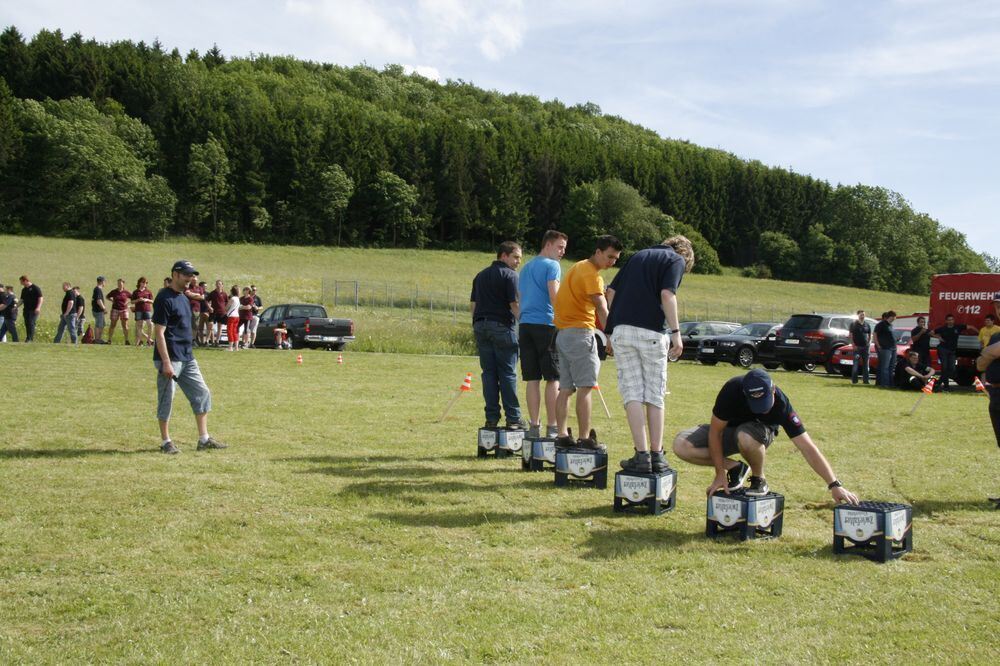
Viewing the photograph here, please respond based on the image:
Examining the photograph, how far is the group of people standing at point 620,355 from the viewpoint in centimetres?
589

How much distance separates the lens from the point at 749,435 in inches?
231

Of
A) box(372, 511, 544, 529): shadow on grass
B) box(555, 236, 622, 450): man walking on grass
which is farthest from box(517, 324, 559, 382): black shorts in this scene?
box(372, 511, 544, 529): shadow on grass

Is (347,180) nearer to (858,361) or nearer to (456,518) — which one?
(858,361)

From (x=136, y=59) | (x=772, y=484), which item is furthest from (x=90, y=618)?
(x=136, y=59)

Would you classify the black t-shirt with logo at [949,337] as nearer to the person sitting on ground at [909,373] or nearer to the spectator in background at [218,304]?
the person sitting on ground at [909,373]

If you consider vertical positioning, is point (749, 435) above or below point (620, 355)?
below

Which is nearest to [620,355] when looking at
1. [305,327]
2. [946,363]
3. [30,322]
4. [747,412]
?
[747,412]

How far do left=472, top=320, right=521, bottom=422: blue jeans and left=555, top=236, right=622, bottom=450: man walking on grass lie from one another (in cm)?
105

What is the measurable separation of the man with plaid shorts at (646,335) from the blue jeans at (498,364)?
6.45ft

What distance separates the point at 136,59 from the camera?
9888 centimetres

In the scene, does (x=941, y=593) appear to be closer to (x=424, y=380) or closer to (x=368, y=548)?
(x=368, y=548)

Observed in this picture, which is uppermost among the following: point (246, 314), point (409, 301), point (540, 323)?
point (540, 323)

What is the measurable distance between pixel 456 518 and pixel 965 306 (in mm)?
19900

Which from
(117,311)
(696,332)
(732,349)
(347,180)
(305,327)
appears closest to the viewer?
(117,311)
